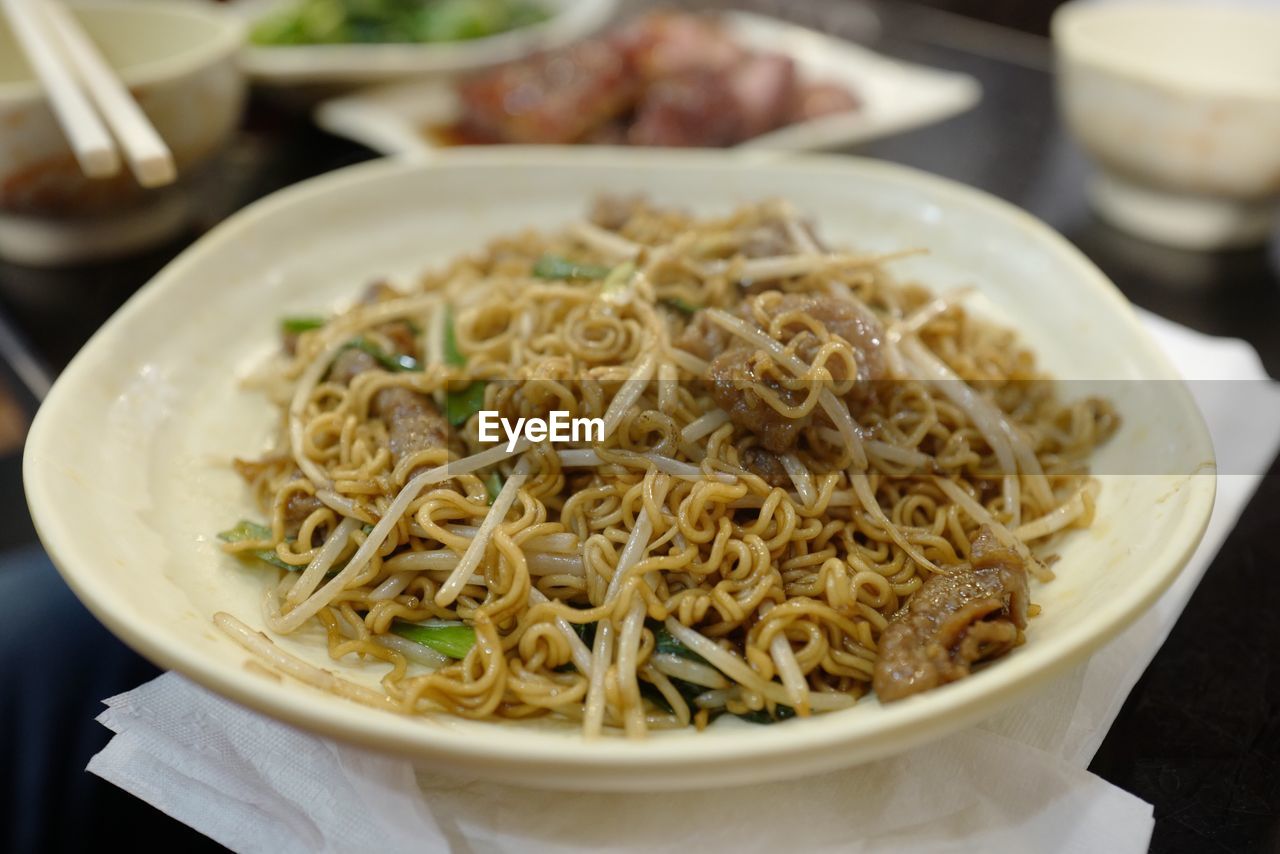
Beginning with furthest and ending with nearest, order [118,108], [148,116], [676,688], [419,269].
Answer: [148,116] < [419,269] < [118,108] < [676,688]

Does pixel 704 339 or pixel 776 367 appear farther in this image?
pixel 704 339

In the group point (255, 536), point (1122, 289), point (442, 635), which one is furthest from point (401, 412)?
point (1122, 289)

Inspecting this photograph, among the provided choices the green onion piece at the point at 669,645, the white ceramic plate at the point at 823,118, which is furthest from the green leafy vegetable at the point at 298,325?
the white ceramic plate at the point at 823,118

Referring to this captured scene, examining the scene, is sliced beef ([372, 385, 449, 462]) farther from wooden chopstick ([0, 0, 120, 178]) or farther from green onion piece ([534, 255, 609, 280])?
wooden chopstick ([0, 0, 120, 178])

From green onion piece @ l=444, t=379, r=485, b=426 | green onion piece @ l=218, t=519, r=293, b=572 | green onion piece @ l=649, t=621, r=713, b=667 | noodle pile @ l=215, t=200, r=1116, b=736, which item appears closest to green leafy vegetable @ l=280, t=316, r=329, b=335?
noodle pile @ l=215, t=200, r=1116, b=736

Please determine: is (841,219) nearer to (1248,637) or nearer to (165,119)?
(1248,637)

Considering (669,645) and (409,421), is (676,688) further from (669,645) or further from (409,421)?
(409,421)

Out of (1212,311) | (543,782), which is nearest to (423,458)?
(543,782)
